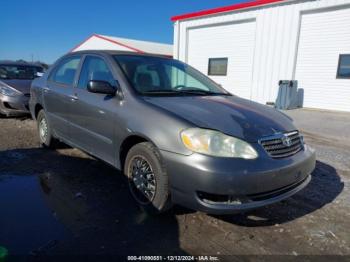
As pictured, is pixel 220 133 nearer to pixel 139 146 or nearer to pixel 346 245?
pixel 139 146

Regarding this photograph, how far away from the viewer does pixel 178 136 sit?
2609 millimetres

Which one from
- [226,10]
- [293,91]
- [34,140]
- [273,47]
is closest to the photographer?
[34,140]

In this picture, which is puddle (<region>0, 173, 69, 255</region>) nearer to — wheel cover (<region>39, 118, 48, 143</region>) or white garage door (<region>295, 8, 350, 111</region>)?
wheel cover (<region>39, 118, 48, 143</region>)

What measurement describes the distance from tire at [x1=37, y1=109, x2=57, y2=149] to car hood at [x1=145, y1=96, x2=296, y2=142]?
2.71 metres

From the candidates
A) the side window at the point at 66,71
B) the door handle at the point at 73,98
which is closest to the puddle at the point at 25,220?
the door handle at the point at 73,98

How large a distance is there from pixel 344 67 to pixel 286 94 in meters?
2.25

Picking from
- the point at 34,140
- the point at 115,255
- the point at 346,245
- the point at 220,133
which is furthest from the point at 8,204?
the point at 346,245

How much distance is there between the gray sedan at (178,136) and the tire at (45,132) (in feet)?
3.08

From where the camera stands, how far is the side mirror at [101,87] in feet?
10.7

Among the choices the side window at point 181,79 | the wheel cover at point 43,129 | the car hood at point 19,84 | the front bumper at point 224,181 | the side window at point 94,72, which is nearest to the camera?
the front bumper at point 224,181

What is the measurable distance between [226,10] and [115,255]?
13.5m

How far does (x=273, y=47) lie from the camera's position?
41.0 ft

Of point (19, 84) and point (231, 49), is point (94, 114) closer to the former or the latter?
point (19, 84)

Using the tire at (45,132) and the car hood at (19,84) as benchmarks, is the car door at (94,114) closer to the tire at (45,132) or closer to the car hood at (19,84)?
the tire at (45,132)
